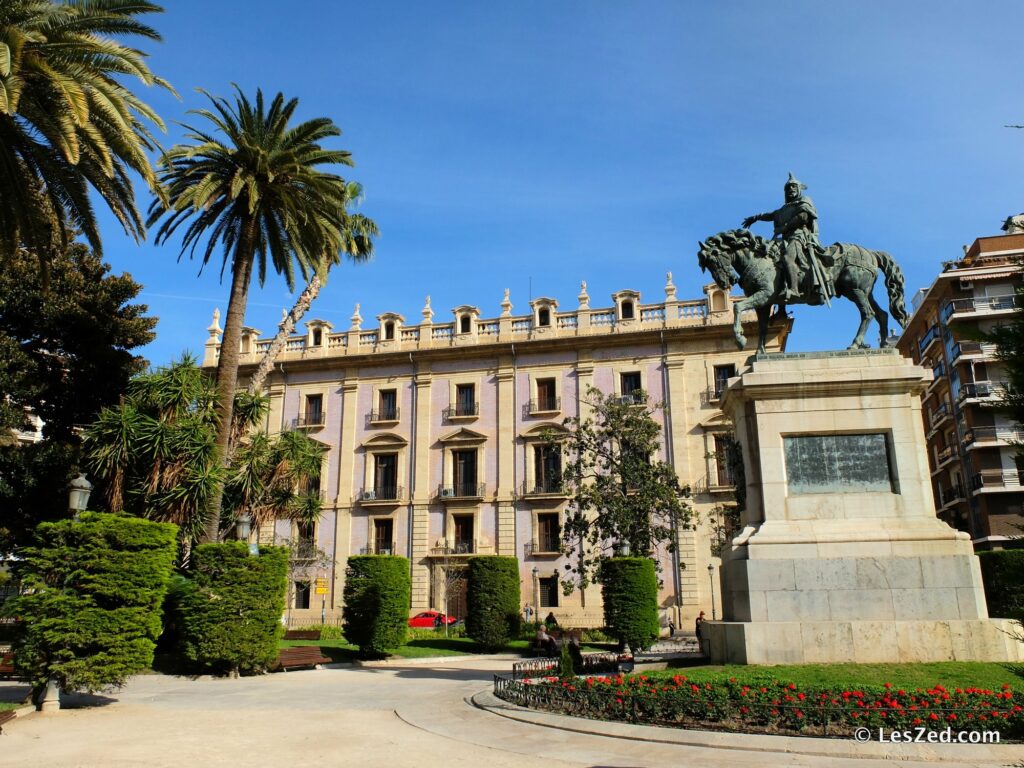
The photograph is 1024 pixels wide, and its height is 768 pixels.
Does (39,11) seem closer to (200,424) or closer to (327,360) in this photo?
(200,424)

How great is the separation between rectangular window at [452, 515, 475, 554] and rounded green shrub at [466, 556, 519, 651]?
41.2 feet

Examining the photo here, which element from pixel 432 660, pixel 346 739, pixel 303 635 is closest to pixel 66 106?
pixel 346 739

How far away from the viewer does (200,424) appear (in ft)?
79.1

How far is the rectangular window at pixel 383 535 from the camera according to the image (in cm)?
4178

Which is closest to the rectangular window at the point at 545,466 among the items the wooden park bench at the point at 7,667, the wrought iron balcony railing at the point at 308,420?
the wrought iron balcony railing at the point at 308,420

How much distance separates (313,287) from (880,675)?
29803 mm

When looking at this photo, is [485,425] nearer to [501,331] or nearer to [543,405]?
[543,405]

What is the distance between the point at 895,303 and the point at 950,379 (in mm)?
40068

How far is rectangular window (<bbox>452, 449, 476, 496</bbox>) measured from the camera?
137 feet

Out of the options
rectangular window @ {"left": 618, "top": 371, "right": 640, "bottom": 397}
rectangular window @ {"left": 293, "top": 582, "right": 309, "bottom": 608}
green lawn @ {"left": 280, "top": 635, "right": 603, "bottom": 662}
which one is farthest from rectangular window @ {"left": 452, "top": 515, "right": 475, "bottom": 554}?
rectangular window @ {"left": 618, "top": 371, "right": 640, "bottom": 397}

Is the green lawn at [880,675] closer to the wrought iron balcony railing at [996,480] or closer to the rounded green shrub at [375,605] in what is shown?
the rounded green shrub at [375,605]

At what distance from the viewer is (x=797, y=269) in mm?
13406

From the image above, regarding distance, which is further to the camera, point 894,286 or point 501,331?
point 501,331

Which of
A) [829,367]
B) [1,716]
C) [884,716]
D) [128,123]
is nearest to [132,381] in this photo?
[128,123]
